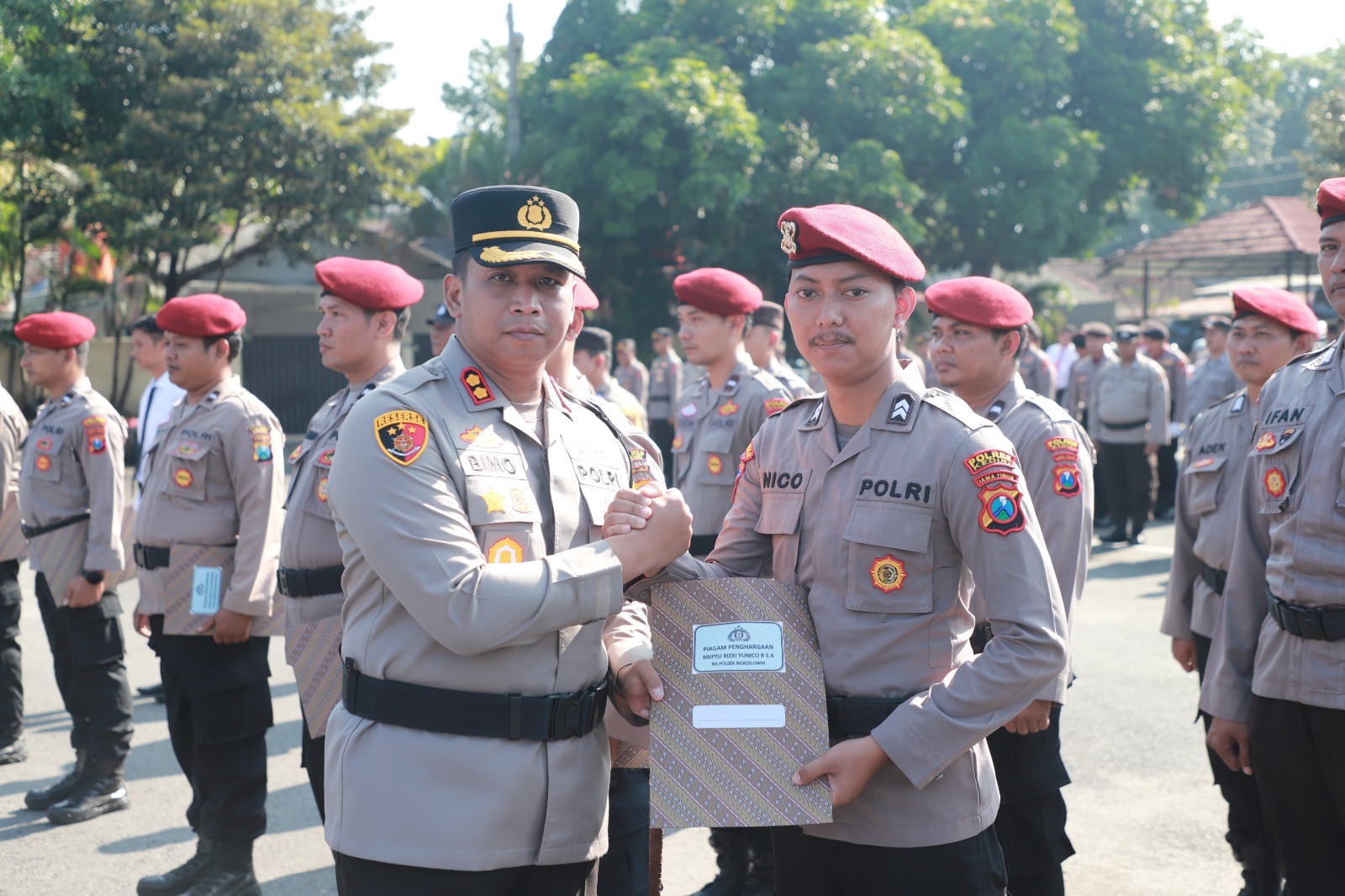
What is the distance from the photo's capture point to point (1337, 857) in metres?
2.84

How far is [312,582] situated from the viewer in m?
3.81

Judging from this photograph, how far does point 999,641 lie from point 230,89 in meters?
19.1

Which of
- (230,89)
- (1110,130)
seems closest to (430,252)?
(230,89)

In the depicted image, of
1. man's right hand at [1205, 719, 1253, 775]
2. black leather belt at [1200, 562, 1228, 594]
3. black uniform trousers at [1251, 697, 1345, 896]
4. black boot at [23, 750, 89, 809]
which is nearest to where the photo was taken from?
black uniform trousers at [1251, 697, 1345, 896]

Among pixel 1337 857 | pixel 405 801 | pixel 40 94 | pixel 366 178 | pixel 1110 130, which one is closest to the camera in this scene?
pixel 405 801

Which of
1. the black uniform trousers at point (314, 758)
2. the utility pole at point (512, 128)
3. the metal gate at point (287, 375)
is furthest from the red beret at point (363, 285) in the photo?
the utility pole at point (512, 128)

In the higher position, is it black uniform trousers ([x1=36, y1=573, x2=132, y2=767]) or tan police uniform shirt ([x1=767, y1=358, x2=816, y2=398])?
tan police uniform shirt ([x1=767, y1=358, x2=816, y2=398])

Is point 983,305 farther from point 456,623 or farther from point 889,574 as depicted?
point 456,623

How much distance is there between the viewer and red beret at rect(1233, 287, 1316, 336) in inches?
180

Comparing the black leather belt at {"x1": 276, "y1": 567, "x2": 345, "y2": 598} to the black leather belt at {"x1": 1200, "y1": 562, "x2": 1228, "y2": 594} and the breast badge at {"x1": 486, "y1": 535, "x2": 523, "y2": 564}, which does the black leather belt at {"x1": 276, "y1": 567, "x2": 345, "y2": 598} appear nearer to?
the breast badge at {"x1": 486, "y1": 535, "x2": 523, "y2": 564}

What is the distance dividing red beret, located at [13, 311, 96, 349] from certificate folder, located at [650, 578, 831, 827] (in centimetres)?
461

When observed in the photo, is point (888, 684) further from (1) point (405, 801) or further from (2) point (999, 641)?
(1) point (405, 801)

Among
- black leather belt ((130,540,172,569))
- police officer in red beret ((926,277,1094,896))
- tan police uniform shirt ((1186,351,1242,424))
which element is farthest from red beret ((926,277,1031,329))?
tan police uniform shirt ((1186,351,1242,424))

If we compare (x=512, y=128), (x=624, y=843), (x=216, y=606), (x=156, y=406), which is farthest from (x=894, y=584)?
(x=512, y=128)
